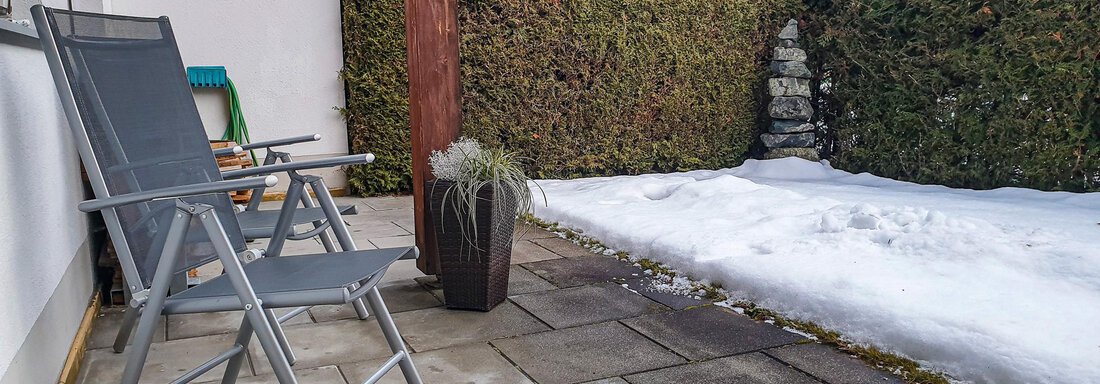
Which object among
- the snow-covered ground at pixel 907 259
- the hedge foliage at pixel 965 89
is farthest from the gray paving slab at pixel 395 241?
the hedge foliage at pixel 965 89

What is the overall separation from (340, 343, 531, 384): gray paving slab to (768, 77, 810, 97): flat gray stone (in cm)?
476

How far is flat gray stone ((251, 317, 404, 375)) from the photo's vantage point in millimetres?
2379

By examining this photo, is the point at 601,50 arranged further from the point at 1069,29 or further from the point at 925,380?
the point at 925,380

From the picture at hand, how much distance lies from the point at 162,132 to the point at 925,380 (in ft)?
7.19

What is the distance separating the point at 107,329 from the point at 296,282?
1.28m

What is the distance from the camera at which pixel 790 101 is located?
21.5 ft

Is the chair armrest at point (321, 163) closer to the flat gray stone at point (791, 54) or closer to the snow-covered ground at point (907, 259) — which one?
the snow-covered ground at point (907, 259)

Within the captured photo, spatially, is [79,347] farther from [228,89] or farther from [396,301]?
[228,89]

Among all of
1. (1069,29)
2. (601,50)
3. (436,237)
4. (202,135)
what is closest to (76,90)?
(202,135)

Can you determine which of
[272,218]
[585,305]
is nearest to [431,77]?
[272,218]

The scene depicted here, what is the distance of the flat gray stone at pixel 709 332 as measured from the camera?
8.14 feet

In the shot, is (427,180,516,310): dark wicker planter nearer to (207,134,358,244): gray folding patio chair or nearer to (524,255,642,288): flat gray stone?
(207,134,358,244): gray folding patio chair

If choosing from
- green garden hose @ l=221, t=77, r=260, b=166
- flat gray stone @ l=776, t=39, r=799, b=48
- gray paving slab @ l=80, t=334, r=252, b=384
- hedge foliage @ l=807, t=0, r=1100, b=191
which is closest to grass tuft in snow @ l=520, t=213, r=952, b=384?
gray paving slab @ l=80, t=334, r=252, b=384

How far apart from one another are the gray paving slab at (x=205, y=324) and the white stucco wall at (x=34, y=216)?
11.5 inches
